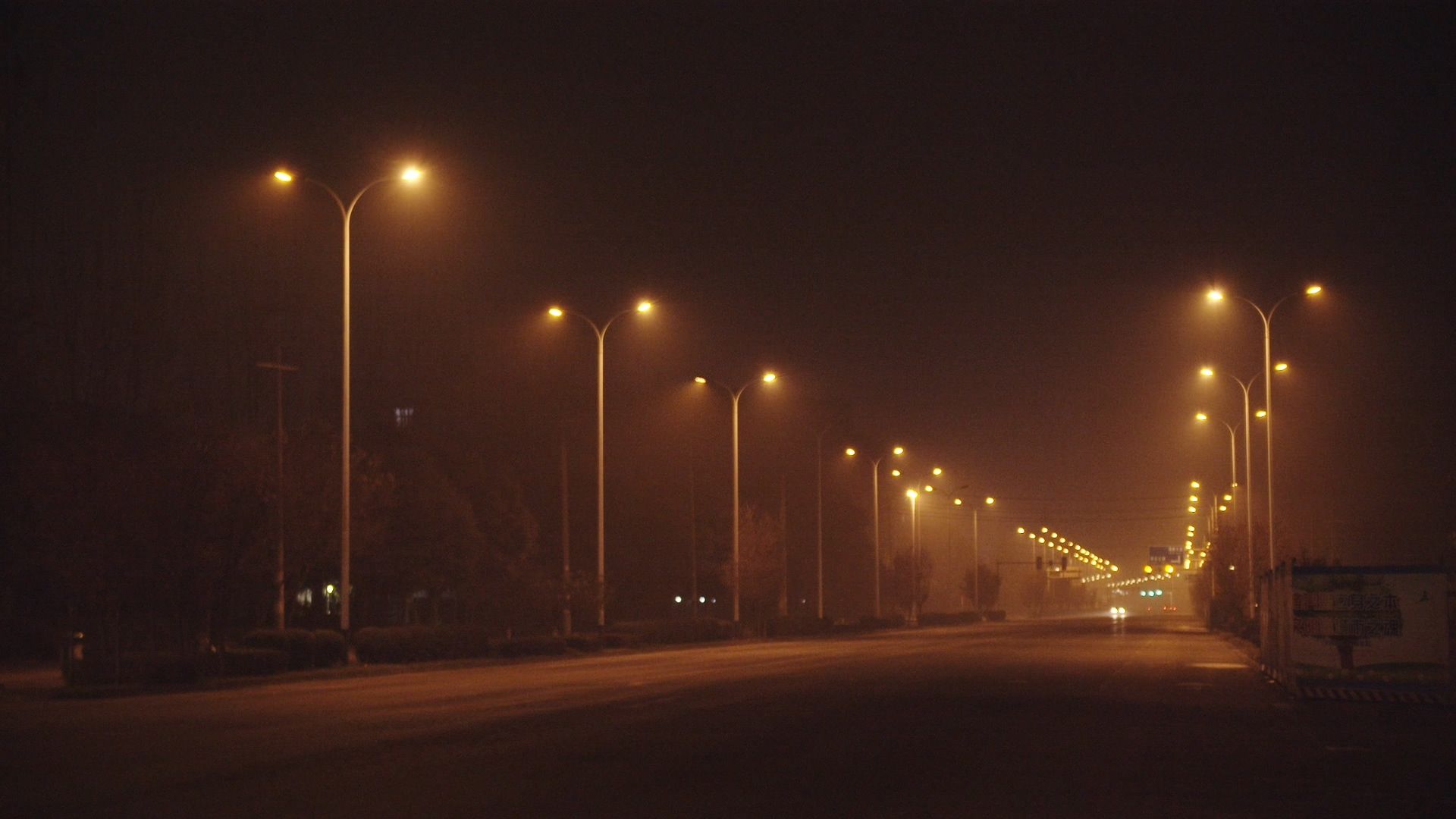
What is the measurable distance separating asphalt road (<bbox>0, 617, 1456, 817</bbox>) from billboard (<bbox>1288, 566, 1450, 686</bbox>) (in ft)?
2.73

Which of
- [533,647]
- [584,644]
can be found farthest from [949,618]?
[533,647]

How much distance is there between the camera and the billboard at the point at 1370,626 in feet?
88.1

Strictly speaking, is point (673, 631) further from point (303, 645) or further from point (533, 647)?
point (303, 645)

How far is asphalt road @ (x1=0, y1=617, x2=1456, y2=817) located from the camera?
13930mm

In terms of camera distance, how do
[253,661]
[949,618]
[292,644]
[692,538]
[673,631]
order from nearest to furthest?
[253,661] < [292,644] < [673,631] < [692,538] < [949,618]

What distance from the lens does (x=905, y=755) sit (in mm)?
17828

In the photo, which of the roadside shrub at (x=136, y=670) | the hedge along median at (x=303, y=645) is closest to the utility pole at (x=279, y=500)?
the hedge along median at (x=303, y=645)

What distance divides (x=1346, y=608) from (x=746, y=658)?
20739 mm

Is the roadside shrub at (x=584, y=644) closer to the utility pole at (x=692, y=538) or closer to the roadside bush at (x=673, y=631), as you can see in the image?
the roadside bush at (x=673, y=631)

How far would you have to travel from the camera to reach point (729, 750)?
18.1 metres

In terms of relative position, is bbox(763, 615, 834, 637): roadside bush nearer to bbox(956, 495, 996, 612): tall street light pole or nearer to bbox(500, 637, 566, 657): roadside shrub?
bbox(500, 637, 566, 657): roadside shrub

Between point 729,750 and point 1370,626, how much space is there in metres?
14.4

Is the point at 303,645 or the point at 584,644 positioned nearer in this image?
the point at 303,645

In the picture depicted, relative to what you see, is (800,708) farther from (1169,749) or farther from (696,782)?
(696,782)
